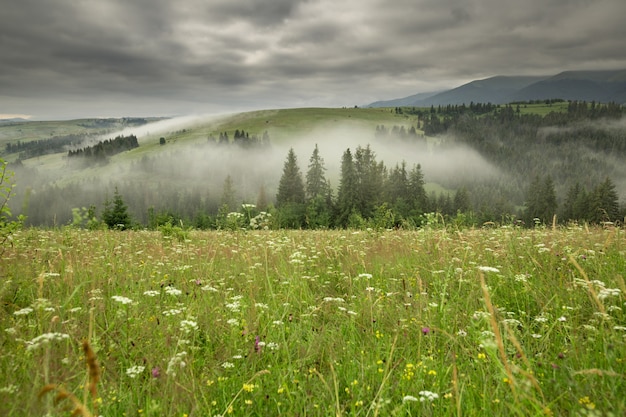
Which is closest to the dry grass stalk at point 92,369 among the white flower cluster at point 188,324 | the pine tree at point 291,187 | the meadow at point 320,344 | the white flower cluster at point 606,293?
the meadow at point 320,344

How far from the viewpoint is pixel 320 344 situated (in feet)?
11.3

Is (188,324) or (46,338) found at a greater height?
(46,338)

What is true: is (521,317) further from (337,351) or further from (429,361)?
(337,351)

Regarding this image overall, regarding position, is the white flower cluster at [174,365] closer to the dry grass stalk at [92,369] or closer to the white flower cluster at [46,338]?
the white flower cluster at [46,338]

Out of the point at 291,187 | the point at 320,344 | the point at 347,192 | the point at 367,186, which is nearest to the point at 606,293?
the point at 320,344

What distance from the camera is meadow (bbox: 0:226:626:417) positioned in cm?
240

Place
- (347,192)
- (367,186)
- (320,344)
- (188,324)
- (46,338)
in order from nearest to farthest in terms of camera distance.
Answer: (46,338) < (188,324) < (320,344) < (347,192) < (367,186)

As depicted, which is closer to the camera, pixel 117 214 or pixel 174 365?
pixel 174 365

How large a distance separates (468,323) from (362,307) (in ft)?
4.13

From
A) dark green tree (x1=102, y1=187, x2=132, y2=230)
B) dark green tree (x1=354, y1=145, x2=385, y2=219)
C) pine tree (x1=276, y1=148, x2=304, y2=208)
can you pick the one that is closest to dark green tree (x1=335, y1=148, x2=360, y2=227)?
dark green tree (x1=354, y1=145, x2=385, y2=219)

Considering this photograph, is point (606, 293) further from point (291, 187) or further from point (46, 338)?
point (291, 187)

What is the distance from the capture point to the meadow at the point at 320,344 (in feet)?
7.87

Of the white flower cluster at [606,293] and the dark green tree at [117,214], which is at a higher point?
the white flower cluster at [606,293]

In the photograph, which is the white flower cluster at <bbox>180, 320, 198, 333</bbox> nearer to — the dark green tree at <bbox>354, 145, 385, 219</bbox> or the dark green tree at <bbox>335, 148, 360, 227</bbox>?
the dark green tree at <bbox>335, 148, 360, 227</bbox>
